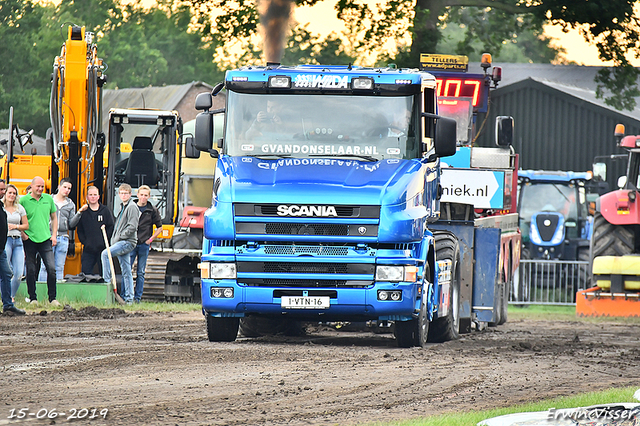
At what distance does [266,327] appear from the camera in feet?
48.9

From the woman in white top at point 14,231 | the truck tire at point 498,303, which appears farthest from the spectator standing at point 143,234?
the truck tire at point 498,303

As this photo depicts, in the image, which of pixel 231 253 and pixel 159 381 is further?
pixel 231 253

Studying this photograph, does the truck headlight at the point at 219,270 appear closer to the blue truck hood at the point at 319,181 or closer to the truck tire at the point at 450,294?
the blue truck hood at the point at 319,181

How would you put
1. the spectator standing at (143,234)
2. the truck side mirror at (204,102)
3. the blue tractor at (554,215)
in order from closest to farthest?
the truck side mirror at (204,102) → the spectator standing at (143,234) → the blue tractor at (554,215)

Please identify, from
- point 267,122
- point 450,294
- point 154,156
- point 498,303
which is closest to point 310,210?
point 267,122

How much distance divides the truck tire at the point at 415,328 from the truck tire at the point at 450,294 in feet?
4.32

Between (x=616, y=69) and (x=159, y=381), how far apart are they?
26.1 m

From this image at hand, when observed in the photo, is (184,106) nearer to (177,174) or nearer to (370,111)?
(177,174)

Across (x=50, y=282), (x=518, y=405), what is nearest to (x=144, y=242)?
(x=50, y=282)

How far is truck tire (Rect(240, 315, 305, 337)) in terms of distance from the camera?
14664 mm

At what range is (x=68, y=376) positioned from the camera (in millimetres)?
9828

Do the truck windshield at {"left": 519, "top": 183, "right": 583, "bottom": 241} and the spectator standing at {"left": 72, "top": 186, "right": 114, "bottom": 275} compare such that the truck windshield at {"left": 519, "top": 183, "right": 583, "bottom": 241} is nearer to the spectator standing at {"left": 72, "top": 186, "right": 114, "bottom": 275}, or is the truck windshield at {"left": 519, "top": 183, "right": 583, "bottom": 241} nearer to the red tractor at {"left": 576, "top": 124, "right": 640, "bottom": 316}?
the red tractor at {"left": 576, "top": 124, "right": 640, "bottom": 316}

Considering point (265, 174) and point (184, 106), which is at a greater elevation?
point (184, 106)

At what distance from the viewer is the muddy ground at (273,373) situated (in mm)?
8250
